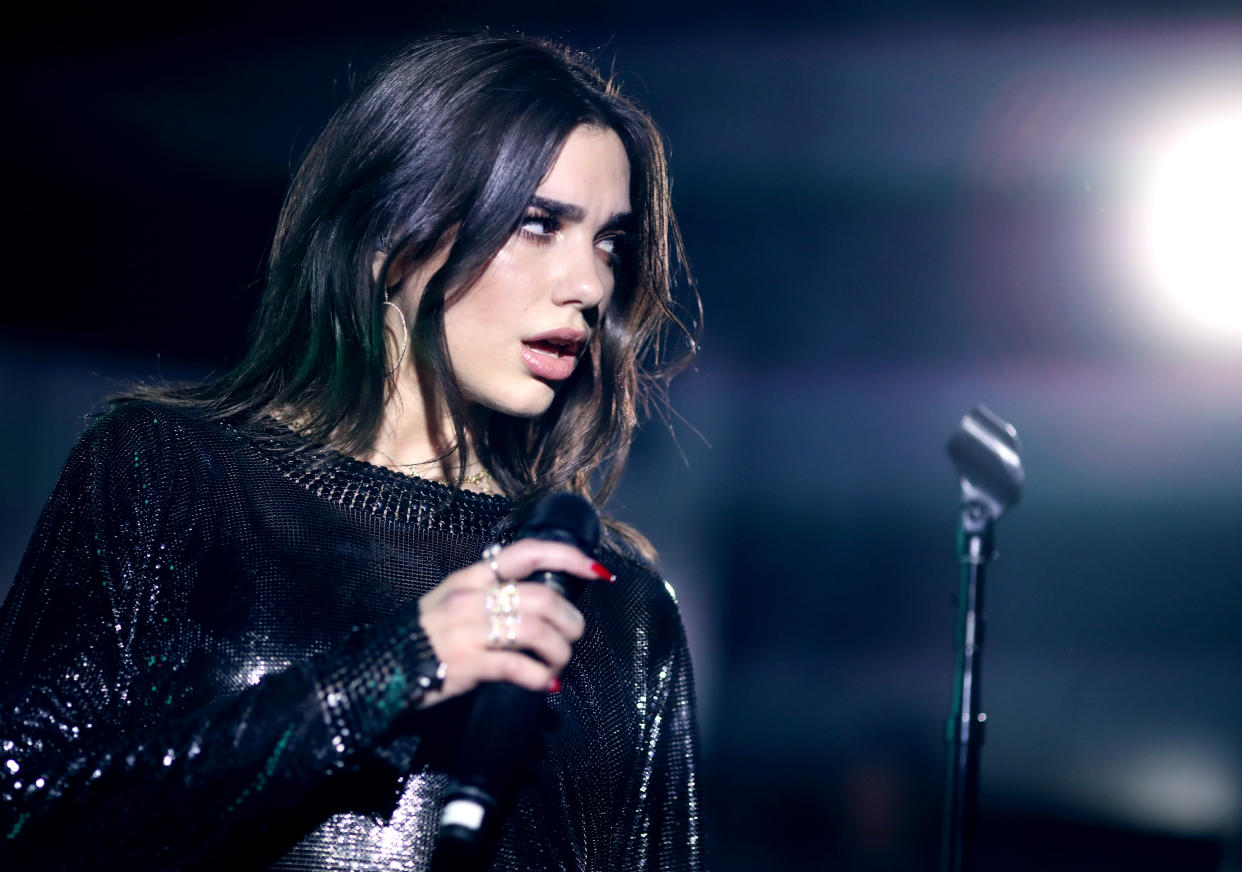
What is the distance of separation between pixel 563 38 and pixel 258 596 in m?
1.73

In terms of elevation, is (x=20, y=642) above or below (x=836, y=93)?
below

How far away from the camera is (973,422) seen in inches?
53.7

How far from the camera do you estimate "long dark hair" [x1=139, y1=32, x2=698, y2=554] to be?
1.53 m

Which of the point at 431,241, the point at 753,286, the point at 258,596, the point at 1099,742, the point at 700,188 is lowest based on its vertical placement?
the point at 258,596

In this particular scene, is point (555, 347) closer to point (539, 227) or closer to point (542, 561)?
point (539, 227)

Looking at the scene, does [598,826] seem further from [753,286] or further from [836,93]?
[836,93]

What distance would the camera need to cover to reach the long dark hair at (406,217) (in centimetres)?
153

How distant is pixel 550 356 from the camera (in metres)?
1.54

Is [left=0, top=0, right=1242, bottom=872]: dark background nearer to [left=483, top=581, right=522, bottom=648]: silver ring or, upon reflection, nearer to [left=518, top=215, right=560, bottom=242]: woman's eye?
[left=518, top=215, right=560, bottom=242]: woman's eye

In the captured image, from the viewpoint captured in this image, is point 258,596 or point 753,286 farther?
point 753,286

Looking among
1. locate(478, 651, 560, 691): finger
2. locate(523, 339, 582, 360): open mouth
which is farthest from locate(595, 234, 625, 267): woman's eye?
locate(478, 651, 560, 691): finger

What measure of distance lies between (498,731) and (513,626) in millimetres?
103

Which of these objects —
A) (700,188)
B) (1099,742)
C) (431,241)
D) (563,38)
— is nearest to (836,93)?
(700,188)

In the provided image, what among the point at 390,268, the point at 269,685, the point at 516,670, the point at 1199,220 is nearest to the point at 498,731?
the point at 516,670
